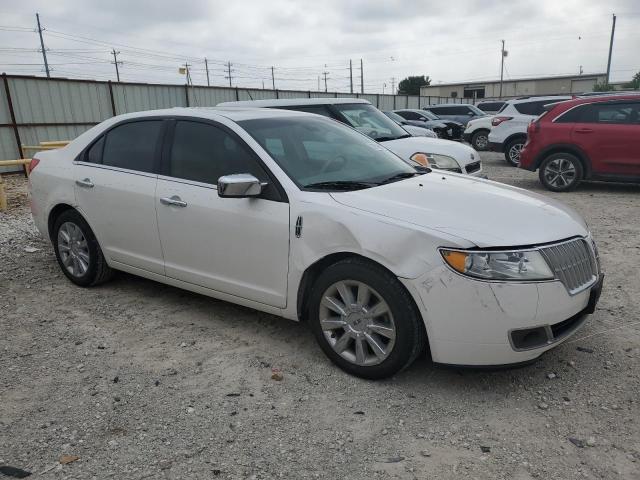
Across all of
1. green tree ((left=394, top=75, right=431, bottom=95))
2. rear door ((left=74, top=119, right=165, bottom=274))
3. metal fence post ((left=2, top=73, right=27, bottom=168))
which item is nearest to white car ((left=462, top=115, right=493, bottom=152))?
metal fence post ((left=2, top=73, right=27, bottom=168))

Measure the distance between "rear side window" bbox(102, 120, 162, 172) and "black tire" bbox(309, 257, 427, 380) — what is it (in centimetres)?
185

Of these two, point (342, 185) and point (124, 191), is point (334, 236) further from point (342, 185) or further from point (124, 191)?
point (124, 191)

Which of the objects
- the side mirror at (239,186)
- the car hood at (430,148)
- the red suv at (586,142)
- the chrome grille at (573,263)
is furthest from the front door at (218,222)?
the red suv at (586,142)

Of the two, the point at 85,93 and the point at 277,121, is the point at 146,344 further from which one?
the point at 85,93

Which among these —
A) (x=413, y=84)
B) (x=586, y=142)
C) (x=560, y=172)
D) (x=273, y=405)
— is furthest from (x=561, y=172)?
(x=413, y=84)

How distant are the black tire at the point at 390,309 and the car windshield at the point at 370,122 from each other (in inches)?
193

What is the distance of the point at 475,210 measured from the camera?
3105 mm

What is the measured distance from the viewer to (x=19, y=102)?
12938mm

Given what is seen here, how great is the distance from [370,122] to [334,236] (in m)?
5.26

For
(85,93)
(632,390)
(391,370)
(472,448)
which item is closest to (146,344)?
(391,370)

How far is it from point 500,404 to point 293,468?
1.23 m

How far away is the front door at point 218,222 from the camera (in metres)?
3.41

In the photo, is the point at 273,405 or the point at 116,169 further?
the point at 116,169

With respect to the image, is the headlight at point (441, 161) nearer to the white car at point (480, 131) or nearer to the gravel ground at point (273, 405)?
the gravel ground at point (273, 405)
